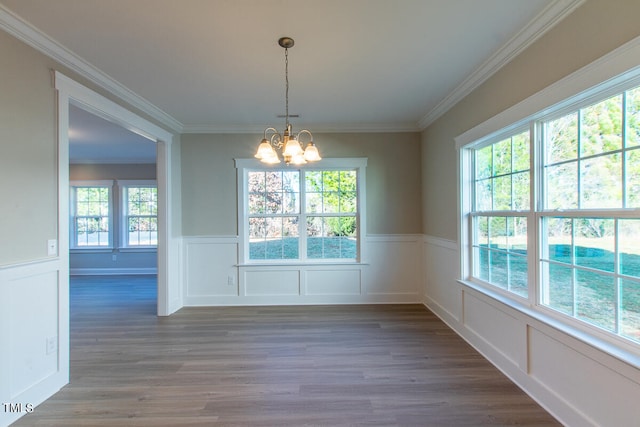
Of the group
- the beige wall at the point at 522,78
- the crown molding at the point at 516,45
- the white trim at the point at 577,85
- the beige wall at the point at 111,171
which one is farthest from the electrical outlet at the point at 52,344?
the beige wall at the point at 111,171

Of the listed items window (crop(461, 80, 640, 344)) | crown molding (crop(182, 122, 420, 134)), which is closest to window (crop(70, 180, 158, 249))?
crown molding (crop(182, 122, 420, 134))

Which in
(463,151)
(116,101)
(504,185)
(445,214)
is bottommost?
(445,214)

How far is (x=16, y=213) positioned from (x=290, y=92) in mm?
2360

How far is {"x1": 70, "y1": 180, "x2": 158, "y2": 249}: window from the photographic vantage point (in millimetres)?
6453

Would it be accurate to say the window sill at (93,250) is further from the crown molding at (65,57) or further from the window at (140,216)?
the crown molding at (65,57)

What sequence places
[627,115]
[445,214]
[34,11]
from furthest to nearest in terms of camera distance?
[445,214]
[34,11]
[627,115]

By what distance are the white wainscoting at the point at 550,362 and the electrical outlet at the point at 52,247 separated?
3.49 meters

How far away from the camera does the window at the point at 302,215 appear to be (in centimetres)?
423

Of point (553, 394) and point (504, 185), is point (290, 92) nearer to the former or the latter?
point (504, 185)

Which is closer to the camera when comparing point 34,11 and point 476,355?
point 34,11

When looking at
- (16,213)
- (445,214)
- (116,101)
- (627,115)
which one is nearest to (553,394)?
(627,115)

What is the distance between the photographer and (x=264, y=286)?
4.14 metres

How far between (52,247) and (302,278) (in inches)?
108

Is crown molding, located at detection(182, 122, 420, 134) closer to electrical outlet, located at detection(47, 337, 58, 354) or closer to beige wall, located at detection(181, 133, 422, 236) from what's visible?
beige wall, located at detection(181, 133, 422, 236)
